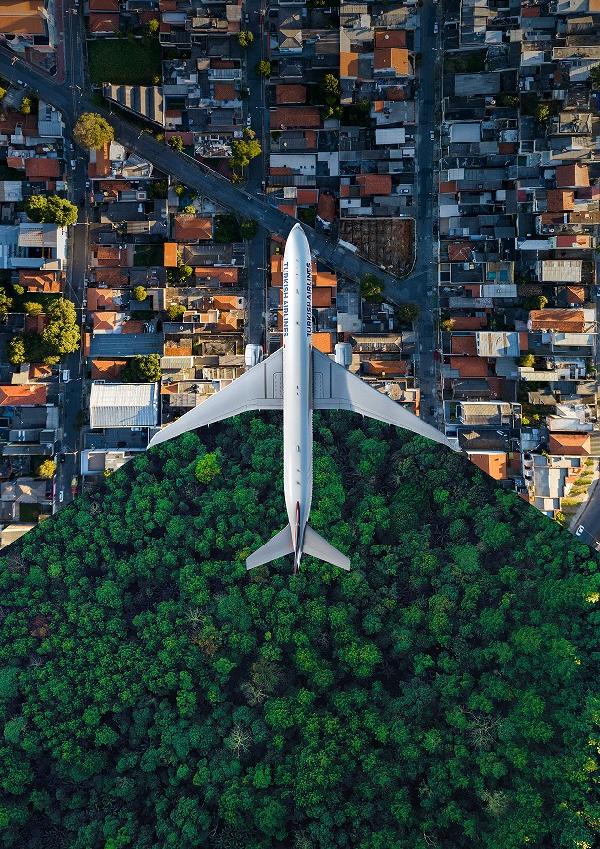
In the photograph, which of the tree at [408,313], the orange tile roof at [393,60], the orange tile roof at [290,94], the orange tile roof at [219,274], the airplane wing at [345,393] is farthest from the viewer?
the orange tile roof at [219,274]

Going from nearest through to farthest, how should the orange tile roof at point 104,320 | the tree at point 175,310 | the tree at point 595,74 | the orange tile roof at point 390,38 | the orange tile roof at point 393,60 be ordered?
1. the tree at point 595,74
2. the orange tile roof at point 393,60
3. the orange tile roof at point 390,38
4. the tree at point 175,310
5. the orange tile roof at point 104,320

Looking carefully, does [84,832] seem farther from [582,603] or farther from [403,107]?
[403,107]

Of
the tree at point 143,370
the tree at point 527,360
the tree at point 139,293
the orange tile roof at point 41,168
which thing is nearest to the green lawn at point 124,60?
the orange tile roof at point 41,168

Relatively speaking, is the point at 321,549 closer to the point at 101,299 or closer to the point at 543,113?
the point at 101,299

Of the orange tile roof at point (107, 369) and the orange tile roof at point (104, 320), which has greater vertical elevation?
the orange tile roof at point (104, 320)

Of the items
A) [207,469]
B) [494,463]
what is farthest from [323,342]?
[494,463]

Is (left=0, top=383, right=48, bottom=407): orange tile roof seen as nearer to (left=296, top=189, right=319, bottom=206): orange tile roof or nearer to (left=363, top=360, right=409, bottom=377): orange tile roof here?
(left=296, top=189, right=319, bottom=206): orange tile roof

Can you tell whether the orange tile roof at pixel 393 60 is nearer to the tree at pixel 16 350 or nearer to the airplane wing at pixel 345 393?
the airplane wing at pixel 345 393
